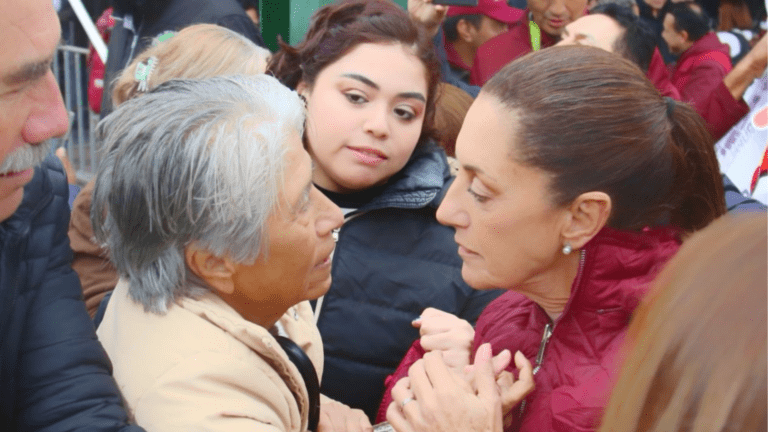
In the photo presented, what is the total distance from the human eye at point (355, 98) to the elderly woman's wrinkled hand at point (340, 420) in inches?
35.0

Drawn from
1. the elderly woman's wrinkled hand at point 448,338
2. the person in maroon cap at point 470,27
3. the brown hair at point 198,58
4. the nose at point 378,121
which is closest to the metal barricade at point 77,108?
the person in maroon cap at point 470,27

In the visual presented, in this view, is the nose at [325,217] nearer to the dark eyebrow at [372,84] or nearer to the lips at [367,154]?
the lips at [367,154]

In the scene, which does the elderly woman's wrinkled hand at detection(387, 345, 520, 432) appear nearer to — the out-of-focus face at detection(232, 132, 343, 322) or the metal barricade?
the out-of-focus face at detection(232, 132, 343, 322)

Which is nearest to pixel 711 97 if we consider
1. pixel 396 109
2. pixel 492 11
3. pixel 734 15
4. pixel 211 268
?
pixel 492 11

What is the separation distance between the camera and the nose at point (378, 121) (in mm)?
2256

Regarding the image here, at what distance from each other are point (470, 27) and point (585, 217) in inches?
138

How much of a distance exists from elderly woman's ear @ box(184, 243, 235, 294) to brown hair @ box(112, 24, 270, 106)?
1.23m

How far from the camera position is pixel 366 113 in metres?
2.29

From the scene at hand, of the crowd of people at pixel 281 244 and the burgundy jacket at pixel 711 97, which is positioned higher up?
the crowd of people at pixel 281 244

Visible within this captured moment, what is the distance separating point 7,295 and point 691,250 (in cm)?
126

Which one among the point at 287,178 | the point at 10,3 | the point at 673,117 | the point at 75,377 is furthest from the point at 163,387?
the point at 673,117

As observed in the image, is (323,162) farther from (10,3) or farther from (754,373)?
(754,373)

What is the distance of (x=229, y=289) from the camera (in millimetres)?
1668

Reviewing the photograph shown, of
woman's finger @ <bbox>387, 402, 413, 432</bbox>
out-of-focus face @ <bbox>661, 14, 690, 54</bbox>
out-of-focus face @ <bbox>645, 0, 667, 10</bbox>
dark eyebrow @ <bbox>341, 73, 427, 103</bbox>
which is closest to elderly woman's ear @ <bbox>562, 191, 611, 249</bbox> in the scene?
woman's finger @ <bbox>387, 402, 413, 432</bbox>
